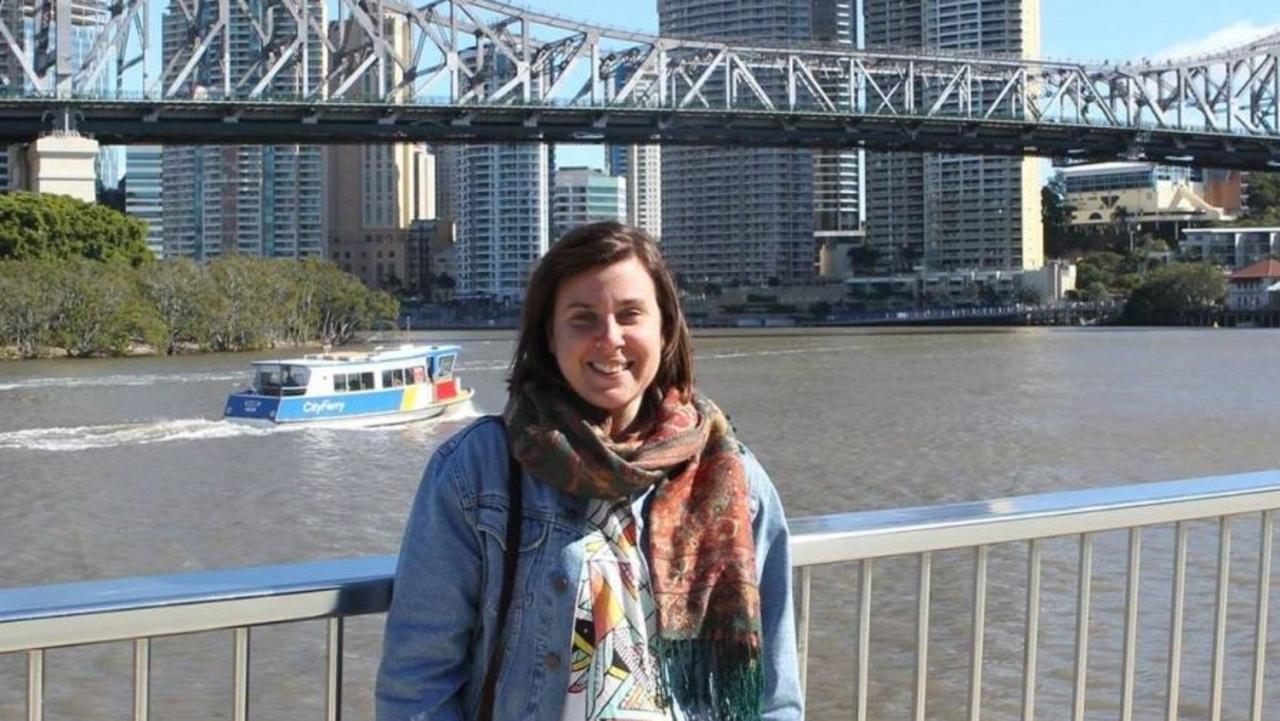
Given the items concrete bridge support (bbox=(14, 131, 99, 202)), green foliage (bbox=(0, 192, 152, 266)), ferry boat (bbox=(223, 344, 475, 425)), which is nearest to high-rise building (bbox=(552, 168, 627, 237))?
green foliage (bbox=(0, 192, 152, 266))

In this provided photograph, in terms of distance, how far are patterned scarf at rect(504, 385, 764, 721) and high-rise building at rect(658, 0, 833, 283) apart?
98260mm

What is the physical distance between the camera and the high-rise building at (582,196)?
9450 cm

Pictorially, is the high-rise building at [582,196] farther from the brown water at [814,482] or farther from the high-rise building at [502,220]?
the brown water at [814,482]

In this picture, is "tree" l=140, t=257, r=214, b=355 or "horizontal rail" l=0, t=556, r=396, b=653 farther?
"tree" l=140, t=257, r=214, b=355

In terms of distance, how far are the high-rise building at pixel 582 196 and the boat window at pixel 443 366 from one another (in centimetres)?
6394

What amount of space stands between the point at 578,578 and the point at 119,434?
21.4 m

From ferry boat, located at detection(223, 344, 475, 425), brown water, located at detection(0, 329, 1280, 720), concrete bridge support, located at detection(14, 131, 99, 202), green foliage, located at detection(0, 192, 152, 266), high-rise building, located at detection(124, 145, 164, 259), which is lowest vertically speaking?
brown water, located at detection(0, 329, 1280, 720)

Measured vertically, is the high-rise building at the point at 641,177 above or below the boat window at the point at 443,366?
above

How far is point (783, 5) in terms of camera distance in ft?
343

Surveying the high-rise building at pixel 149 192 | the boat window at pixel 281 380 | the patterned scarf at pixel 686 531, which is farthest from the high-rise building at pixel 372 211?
the patterned scarf at pixel 686 531

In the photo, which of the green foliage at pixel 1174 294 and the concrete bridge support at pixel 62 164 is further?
the green foliage at pixel 1174 294

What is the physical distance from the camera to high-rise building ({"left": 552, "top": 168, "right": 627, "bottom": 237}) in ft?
310

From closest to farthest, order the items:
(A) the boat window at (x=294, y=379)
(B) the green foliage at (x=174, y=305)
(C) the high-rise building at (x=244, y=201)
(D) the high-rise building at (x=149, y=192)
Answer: (A) the boat window at (x=294, y=379) < (B) the green foliage at (x=174, y=305) < (C) the high-rise building at (x=244, y=201) < (D) the high-rise building at (x=149, y=192)

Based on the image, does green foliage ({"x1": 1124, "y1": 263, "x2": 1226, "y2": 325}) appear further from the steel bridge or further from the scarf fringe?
the scarf fringe
